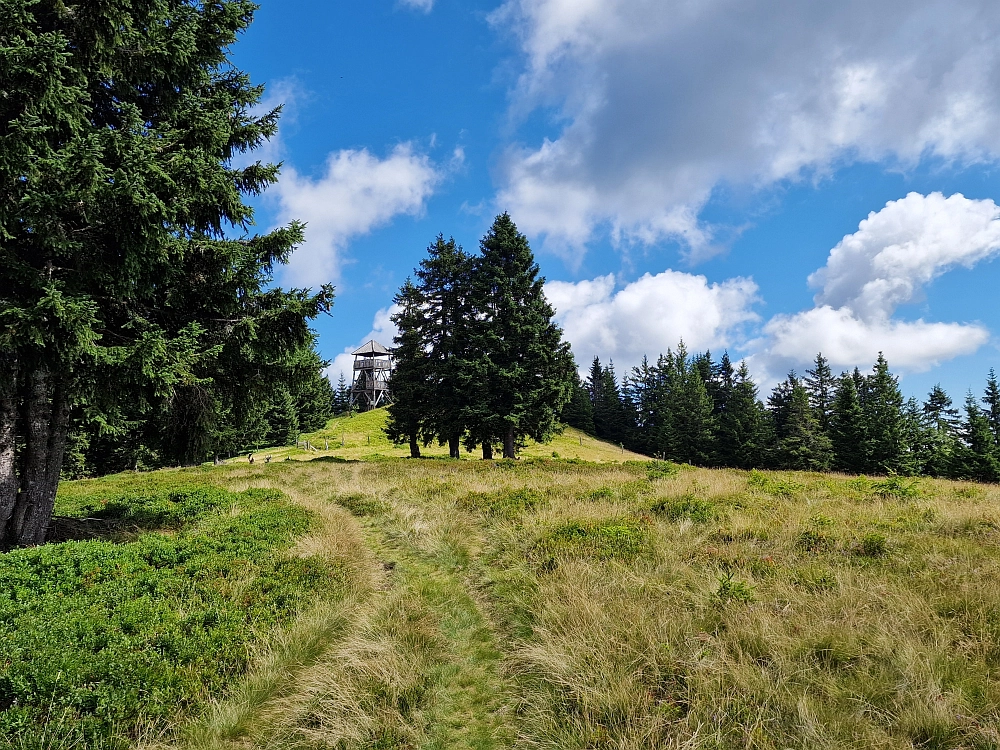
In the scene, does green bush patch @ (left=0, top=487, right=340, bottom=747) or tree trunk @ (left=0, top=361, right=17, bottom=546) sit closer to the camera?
green bush patch @ (left=0, top=487, right=340, bottom=747)

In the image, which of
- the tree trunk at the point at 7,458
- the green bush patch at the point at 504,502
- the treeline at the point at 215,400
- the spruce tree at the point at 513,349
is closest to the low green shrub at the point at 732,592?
the green bush patch at the point at 504,502

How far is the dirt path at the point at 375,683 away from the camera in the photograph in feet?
13.3

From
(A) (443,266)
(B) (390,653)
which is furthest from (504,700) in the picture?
(A) (443,266)

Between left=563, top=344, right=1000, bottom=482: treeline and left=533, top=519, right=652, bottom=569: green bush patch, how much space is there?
36.4 meters

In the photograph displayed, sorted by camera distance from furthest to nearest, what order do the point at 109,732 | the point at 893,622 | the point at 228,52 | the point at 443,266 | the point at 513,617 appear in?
the point at 443,266 < the point at 228,52 < the point at 513,617 < the point at 893,622 < the point at 109,732

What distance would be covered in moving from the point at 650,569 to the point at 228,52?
14.9 metres

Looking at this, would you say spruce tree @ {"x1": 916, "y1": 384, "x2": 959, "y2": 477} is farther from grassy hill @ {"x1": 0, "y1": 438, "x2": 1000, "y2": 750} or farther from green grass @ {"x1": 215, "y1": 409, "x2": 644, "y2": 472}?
grassy hill @ {"x1": 0, "y1": 438, "x2": 1000, "y2": 750}

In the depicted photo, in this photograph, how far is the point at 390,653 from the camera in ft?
16.6

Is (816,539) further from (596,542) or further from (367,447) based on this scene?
(367,447)

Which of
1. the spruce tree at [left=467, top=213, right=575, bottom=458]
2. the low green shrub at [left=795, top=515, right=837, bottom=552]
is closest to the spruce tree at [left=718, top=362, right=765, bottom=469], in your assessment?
the spruce tree at [left=467, top=213, right=575, bottom=458]

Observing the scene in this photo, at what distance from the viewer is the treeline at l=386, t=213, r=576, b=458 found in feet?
89.1

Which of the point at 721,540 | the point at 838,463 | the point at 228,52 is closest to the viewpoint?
the point at 721,540

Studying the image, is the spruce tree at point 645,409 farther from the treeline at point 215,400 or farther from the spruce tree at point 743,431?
the treeline at point 215,400

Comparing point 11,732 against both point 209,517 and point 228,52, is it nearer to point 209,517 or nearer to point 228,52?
point 209,517
